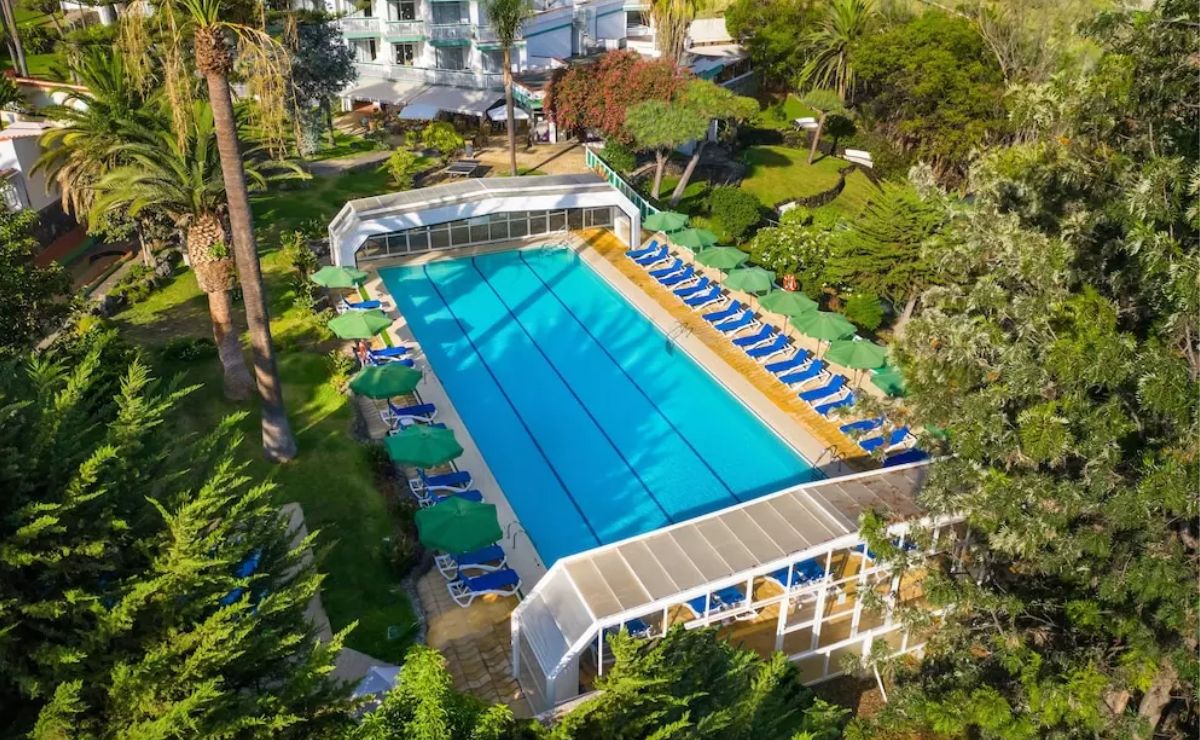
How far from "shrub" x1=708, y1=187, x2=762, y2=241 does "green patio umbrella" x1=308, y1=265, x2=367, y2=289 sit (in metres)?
14.7

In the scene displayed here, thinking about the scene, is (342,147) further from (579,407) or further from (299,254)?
(579,407)

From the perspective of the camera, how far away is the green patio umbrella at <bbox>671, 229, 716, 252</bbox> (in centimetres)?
3185

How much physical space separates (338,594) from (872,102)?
4082 centimetres

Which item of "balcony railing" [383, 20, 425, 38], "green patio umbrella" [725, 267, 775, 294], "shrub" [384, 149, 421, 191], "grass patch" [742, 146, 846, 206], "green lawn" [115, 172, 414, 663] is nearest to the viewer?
"green lawn" [115, 172, 414, 663]

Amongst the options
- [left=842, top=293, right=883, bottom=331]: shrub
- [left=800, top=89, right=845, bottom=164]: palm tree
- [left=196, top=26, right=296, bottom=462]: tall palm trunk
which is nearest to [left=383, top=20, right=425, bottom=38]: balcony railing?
[left=800, top=89, right=845, bottom=164]: palm tree

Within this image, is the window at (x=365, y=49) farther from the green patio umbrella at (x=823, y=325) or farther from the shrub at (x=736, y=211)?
the green patio umbrella at (x=823, y=325)

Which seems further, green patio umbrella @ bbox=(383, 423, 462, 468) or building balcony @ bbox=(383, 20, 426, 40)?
building balcony @ bbox=(383, 20, 426, 40)

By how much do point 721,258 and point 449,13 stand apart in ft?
83.9

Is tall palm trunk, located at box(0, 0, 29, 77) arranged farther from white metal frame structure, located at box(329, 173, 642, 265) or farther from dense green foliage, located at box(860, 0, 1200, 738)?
dense green foliage, located at box(860, 0, 1200, 738)

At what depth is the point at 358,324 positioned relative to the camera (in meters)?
25.6

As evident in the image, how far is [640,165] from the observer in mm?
44844

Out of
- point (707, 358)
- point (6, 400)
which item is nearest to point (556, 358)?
point (707, 358)

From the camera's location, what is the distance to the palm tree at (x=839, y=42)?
49.2 m

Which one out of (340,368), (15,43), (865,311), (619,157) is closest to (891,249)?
(865,311)
